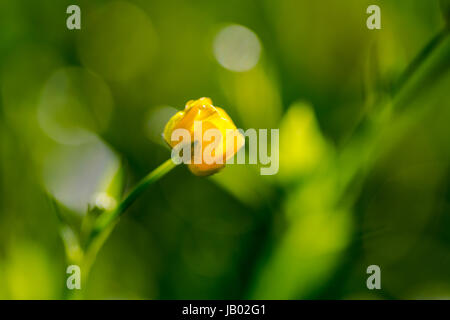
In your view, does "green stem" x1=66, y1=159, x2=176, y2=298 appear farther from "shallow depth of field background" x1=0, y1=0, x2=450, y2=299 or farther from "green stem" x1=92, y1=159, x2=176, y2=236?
"shallow depth of field background" x1=0, y1=0, x2=450, y2=299

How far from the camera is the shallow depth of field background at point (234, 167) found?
2.46 feet

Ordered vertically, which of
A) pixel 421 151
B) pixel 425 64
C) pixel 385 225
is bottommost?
pixel 385 225

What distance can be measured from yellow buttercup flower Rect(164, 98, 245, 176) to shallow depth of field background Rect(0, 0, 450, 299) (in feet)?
0.52

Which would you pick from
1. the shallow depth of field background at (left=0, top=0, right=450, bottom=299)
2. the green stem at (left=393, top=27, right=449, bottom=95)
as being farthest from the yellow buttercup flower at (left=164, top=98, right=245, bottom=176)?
the green stem at (left=393, top=27, right=449, bottom=95)

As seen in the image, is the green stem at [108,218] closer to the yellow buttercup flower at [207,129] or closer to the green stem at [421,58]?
the yellow buttercup flower at [207,129]

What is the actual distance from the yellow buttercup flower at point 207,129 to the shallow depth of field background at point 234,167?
16 centimetres

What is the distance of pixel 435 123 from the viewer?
0.81 meters

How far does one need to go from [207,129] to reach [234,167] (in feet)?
0.79

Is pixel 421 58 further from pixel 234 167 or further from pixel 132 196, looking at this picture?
pixel 132 196

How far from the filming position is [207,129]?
1.86 feet

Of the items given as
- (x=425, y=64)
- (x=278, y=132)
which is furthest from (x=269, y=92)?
(x=425, y=64)
